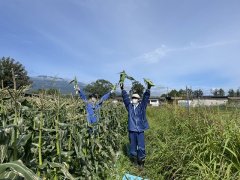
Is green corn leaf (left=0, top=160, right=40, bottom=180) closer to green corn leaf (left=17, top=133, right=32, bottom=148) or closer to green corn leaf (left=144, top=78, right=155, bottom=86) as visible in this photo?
green corn leaf (left=17, top=133, right=32, bottom=148)

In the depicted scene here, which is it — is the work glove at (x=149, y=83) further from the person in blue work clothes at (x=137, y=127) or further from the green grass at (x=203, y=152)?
the green grass at (x=203, y=152)

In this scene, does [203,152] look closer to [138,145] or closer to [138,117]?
[138,145]

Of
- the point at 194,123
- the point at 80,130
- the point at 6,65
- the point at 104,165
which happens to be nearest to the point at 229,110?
the point at 194,123

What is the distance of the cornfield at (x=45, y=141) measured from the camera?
108 inches

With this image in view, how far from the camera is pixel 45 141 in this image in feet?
14.0

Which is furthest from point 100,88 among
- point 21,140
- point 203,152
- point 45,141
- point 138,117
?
point 21,140

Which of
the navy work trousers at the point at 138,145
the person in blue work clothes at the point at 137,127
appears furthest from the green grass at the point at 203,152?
the person in blue work clothes at the point at 137,127

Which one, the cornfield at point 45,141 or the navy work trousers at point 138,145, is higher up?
the cornfield at point 45,141

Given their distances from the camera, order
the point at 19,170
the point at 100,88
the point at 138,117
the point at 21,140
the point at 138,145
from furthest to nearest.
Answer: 1. the point at 100,88
2. the point at 138,117
3. the point at 138,145
4. the point at 21,140
5. the point at 19,170

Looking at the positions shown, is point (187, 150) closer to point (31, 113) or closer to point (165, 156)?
point (165, 156)

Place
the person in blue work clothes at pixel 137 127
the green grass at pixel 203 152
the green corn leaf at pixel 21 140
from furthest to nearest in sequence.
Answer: the person in blue work clothes at pixel 137 127
the green grass at pixel 203 152
the green corn leaf at pixel 21 140

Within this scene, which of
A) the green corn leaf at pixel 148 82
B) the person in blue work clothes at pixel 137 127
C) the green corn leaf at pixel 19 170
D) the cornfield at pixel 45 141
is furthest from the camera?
the person in blue work clothes at pixel 137 127

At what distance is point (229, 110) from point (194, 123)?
31.7 inches

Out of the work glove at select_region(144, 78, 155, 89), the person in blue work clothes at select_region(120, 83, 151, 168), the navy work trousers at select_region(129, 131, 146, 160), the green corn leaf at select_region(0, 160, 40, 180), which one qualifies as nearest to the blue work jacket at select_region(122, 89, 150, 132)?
the person in blue work clothes at select_region(120, 83, 151, 168)
